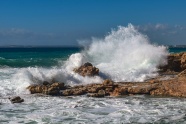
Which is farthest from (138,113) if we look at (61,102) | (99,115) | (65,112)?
(61,102)

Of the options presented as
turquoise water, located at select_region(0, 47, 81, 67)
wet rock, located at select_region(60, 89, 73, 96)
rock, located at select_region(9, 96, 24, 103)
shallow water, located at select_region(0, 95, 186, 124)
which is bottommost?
shallow water, located at select_region(0, 95, 186, 124)

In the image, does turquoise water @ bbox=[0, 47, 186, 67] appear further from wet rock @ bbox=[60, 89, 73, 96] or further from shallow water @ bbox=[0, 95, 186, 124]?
shallow water @ bbox=[0, 95, 186, 124]

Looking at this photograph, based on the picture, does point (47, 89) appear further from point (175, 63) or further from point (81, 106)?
point (175, 63)

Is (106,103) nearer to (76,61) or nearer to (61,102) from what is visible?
(61,102)

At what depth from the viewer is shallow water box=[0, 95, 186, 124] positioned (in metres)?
11.1

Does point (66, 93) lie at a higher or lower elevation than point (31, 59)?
lower

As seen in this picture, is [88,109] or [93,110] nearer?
[93,110]

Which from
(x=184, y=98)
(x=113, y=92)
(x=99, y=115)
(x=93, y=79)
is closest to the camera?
(x=99, y=115)

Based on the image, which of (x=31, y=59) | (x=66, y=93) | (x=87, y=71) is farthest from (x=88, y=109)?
(x=31, y=59)

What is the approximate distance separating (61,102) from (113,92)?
278 centimetres

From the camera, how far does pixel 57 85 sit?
16.1 m

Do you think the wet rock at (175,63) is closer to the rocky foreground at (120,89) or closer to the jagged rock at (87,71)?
the rocky foreground at (120,89)

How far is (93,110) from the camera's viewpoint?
12.5m

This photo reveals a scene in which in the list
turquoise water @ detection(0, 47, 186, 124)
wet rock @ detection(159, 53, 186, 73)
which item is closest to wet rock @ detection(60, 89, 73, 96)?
turquoise water @ detection(0, 47, 186, 124)
